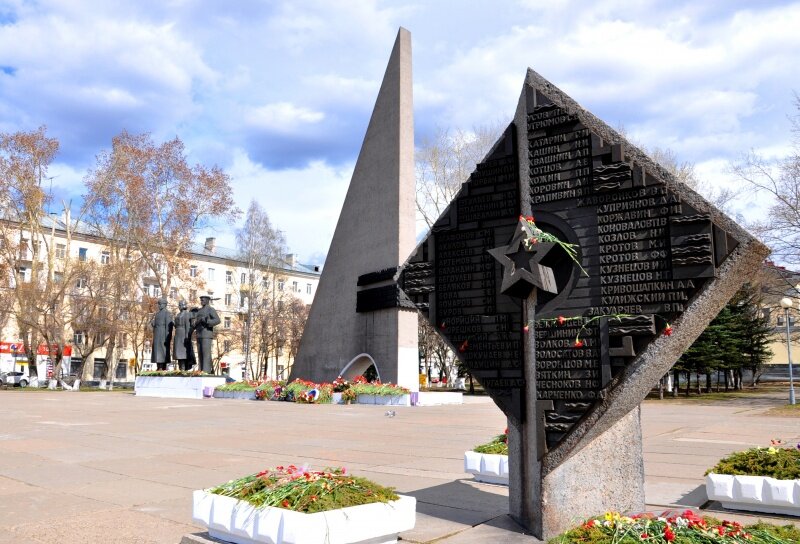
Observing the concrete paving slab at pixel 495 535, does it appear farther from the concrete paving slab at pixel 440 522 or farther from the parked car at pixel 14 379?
the parked car at pixel 14 379

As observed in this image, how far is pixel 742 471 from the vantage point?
555 centimetres

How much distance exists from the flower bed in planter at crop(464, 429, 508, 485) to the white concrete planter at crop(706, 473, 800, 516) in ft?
6.14

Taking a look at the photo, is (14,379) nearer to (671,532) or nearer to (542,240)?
(542,240)

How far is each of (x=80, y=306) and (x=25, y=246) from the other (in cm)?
478

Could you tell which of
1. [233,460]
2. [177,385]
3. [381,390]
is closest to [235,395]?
[177,385]

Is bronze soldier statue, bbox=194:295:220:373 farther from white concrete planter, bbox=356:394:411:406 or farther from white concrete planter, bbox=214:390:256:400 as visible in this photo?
white concrete planter, bbox=356:394:411:406

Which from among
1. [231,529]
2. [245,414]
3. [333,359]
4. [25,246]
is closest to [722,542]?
[231,529]

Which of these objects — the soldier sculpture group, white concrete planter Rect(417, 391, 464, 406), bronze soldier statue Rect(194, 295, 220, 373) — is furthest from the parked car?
white concrete planter Rect(417, 391, 464, 406)

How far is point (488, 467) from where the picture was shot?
6.47 metres

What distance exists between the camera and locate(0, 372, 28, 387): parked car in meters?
42.0

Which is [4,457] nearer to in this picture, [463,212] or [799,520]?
[463,212]

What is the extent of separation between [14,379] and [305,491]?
48.6 metres

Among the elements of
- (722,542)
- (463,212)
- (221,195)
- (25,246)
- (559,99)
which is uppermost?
(221,195)

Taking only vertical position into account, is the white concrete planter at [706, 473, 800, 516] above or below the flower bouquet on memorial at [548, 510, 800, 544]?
below
